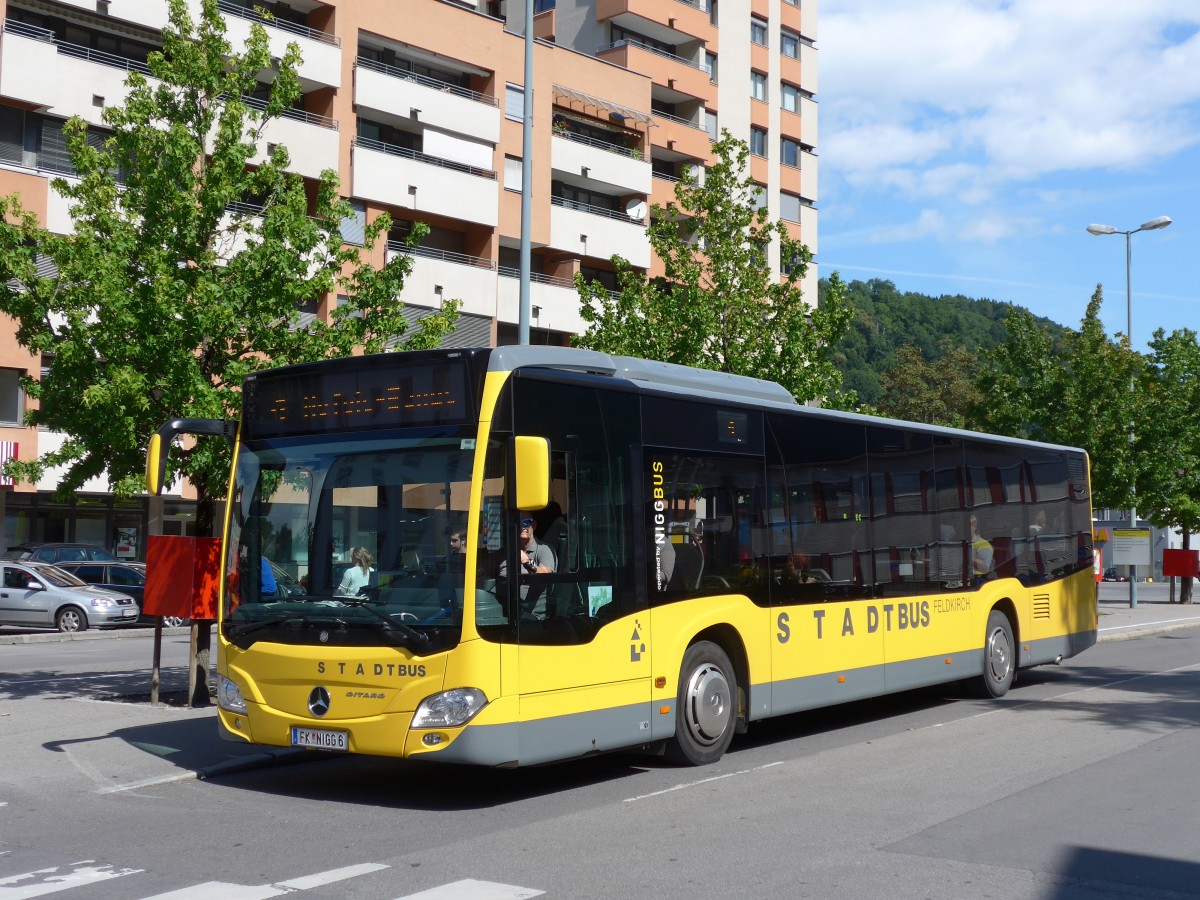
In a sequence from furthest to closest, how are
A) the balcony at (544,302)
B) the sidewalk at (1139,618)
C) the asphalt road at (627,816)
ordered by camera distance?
the balcony at (544,302)
the sidewalk at (1139,618)
the asphalt road at (627,816)

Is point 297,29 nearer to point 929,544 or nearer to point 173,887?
point 929,544

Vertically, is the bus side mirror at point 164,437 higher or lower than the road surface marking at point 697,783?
higher

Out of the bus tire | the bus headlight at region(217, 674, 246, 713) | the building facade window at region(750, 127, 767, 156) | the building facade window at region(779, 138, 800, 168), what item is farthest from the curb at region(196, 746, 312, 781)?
the building facade window at region(779, 138, 800, 168)

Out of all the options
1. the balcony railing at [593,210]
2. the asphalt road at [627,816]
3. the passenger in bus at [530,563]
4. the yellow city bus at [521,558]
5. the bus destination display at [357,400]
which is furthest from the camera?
the balcony railing at [593,210]

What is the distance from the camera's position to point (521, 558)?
880cm

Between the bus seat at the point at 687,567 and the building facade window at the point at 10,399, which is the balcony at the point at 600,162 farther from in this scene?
the bus seat at the point at 687,567

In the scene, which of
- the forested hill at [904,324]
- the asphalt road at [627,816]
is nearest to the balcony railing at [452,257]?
the asphalt road at [627,816]

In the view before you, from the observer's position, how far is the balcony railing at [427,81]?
37.5 metres

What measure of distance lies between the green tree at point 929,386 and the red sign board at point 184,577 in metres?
62.8

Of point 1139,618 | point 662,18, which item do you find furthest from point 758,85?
point 1139,618

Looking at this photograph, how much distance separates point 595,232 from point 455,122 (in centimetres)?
641

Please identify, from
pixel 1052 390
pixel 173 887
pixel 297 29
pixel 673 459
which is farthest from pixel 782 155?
pixel 173 887

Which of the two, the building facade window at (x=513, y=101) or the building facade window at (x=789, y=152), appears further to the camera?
the building facade window at (x=789, y=152)

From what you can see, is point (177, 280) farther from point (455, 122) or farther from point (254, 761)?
point (455, 122)
